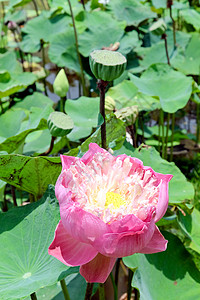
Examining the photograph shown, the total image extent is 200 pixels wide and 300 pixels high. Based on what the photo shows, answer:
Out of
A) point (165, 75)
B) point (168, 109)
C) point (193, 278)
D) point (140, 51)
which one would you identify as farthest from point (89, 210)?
point (140, 51)

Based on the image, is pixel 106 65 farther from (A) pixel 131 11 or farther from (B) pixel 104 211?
(A) pixel 131 11

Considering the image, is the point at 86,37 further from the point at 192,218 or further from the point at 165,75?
the point at 192,218

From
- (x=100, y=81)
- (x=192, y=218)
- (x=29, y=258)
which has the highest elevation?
(x=100, y=81)

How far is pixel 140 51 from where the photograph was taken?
205 cm

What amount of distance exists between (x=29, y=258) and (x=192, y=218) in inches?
21.3

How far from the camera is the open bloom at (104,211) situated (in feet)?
1.52

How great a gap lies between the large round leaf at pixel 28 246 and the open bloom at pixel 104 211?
0.29 feet

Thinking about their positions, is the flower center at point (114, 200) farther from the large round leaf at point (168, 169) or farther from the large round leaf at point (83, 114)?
the large round leaf at point (83, 114)

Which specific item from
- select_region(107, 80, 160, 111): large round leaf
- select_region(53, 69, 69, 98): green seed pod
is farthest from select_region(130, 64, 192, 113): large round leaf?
select_region(53, 69, 69, 98): green seed pod

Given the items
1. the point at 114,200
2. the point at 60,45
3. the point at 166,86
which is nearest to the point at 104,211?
the point at 114,200

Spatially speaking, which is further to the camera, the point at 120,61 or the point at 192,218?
the point at 192,218

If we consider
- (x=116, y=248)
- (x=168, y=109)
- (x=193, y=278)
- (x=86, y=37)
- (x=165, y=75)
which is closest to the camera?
(x=116, y=248)

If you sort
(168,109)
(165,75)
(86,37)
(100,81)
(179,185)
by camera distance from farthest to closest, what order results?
(86,37) < (165,75) < (168,109) < (179,185) < (100,81)

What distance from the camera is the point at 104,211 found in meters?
0.50
